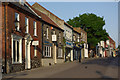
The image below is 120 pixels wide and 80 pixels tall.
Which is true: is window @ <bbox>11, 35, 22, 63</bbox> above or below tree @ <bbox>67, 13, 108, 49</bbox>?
below

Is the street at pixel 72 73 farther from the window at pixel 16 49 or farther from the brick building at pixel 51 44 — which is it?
the brick building at pixel 51 44

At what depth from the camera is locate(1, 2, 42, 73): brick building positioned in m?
19.7

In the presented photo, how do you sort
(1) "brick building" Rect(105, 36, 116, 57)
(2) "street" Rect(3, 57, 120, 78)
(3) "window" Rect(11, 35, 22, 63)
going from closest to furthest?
(2) "street" Rect(3, 57, 120, 78), (3) "window" Rect(11, 35, 22, 63), (1) "brick building" Rect(105, 36, 116, 57)

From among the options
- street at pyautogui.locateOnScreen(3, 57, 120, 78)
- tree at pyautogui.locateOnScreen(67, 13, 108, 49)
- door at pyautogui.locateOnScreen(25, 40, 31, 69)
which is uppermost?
tree at pyautogui.locateOnScreen(67, 13, 108, 49)

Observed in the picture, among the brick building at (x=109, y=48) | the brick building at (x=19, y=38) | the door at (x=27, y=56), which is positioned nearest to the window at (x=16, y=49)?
the brick building at (x=19, y=38)

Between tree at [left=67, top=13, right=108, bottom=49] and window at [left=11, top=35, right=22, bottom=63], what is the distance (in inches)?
1630

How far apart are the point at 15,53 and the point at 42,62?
7800 millimetres

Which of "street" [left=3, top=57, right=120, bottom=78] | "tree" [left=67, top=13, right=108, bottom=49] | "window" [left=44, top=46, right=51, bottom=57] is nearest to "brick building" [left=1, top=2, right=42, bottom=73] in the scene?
"street" [left=3, top=57, right=120, bottom=78]

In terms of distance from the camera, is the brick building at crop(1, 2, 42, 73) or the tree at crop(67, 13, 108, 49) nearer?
the brick building at crop(1, 2, 42, 73)

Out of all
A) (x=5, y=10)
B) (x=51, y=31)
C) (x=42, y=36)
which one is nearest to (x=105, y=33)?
(x=51, y=31)

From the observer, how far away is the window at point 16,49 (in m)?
20.8

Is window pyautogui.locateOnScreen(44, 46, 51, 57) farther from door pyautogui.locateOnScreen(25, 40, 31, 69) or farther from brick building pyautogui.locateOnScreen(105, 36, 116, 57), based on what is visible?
brick building pyautogui.locateOnScreen(105, 36, 116, 57)

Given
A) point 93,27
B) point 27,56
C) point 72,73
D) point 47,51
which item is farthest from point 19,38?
point 93,27

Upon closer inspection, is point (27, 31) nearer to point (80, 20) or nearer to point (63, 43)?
point (63, 43)
